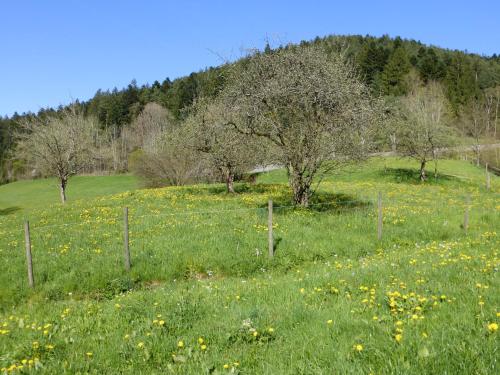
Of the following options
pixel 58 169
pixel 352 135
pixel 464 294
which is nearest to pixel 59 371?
pixel 464 294

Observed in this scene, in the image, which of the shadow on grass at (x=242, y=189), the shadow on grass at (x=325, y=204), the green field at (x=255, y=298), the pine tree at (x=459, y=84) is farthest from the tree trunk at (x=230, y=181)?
the pine tree at (x=459, y=84)

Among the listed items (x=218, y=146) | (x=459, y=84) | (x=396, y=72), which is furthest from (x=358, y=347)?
(x=459, y=84)

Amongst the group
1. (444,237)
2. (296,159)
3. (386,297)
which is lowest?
(444,237)

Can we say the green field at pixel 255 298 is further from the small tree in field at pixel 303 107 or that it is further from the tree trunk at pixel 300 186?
the small tree in field at pixel 303 107

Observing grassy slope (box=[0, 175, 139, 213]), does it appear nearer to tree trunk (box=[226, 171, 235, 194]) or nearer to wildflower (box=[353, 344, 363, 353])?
tree trunk (box=[226, 171, 235, 194])

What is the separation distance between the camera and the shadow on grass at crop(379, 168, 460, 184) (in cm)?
3882

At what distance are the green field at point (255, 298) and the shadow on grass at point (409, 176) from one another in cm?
2111

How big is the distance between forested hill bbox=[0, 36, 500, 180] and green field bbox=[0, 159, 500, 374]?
177 feet

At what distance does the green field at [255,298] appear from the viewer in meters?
5.45

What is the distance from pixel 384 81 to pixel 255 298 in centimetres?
9074

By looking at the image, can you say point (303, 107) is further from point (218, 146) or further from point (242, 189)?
point (242, 189)

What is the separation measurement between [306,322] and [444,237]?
1120 centimetres

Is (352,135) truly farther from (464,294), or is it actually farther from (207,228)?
(464,294)

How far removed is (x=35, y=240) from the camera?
15469mm
